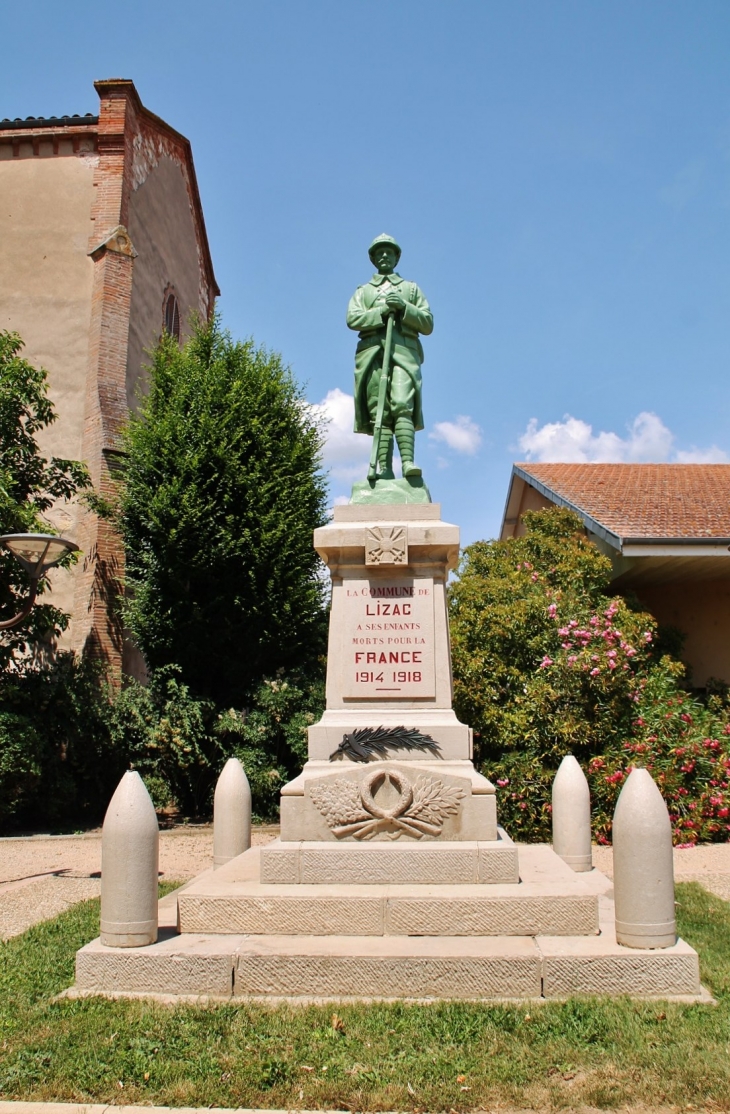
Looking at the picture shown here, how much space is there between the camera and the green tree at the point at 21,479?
40.5ft

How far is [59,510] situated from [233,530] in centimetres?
472

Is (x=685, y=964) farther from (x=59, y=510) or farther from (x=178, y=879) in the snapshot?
(x=59, y=510)

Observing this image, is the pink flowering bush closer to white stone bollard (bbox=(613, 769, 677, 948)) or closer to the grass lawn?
white stone bollard (bbox=(613, 769, 677, 948))

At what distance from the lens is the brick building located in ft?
55.8

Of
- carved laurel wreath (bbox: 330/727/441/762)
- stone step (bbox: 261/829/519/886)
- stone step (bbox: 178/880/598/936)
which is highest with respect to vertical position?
carved laurel wreath (bbox: 330/727/441/762)

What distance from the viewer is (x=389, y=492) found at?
7031 mm

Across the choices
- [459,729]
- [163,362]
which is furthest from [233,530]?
[459,729]

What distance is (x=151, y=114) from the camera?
1927 cm

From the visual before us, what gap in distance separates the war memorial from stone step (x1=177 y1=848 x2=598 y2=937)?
0.04 feet

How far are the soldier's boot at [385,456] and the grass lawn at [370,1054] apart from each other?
4.22 m

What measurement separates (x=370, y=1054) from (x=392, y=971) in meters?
0.76

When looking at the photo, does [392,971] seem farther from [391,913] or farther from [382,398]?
[382,398]

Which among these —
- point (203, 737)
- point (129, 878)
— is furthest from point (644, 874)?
point (203, 737)

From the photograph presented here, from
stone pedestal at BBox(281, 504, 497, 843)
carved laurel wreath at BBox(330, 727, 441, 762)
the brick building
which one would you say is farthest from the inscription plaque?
the brick building
